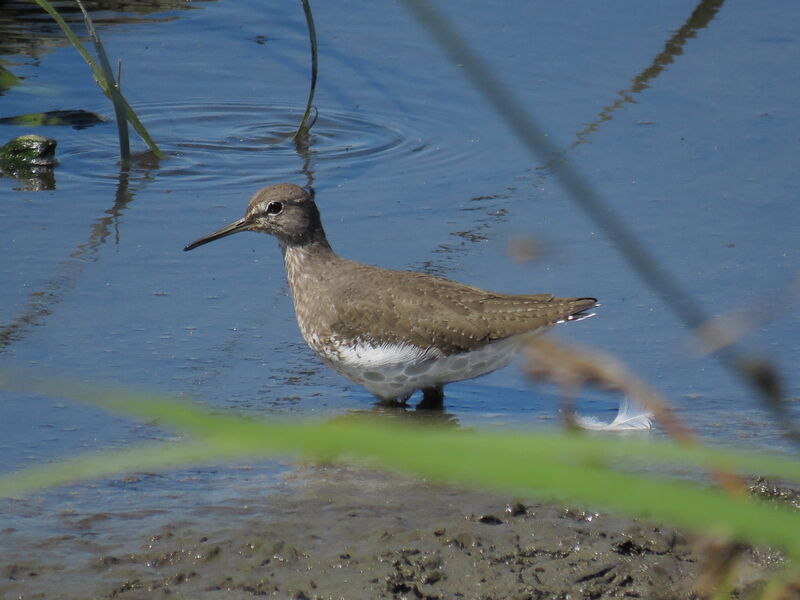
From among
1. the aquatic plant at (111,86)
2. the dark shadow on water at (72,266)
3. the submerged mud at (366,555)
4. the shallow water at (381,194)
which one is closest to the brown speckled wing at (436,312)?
the shallow water at (381,194)

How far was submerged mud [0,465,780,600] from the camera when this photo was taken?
153 inches

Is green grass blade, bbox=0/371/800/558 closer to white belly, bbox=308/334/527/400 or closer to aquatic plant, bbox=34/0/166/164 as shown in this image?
white belly, bbox=308/334/527/400

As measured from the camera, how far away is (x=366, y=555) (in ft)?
13.5

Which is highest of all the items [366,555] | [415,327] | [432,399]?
[366,555]

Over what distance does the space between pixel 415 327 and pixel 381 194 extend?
266 centimetres

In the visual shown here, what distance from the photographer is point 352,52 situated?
10758mm

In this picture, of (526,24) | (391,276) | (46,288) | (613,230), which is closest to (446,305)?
(391,276)

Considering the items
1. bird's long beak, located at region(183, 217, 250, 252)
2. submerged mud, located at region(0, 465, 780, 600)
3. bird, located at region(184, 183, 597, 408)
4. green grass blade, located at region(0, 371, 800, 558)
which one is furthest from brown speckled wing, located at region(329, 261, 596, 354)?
green grass blade, located at region(0, 371, 800, 558)

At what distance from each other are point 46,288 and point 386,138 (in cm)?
335

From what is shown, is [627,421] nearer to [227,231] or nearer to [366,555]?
[366,555]

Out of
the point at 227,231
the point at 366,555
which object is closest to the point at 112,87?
the point at 227,231

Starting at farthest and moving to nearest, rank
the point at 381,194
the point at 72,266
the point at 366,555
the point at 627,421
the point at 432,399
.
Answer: the point at 381,194, the point at 72,266, the point at 432,399, the point at 627,421, the point at 366,555

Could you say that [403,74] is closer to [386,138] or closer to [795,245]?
[386,138]

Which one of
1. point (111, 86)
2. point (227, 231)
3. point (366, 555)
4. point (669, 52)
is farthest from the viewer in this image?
point (669, 52)
